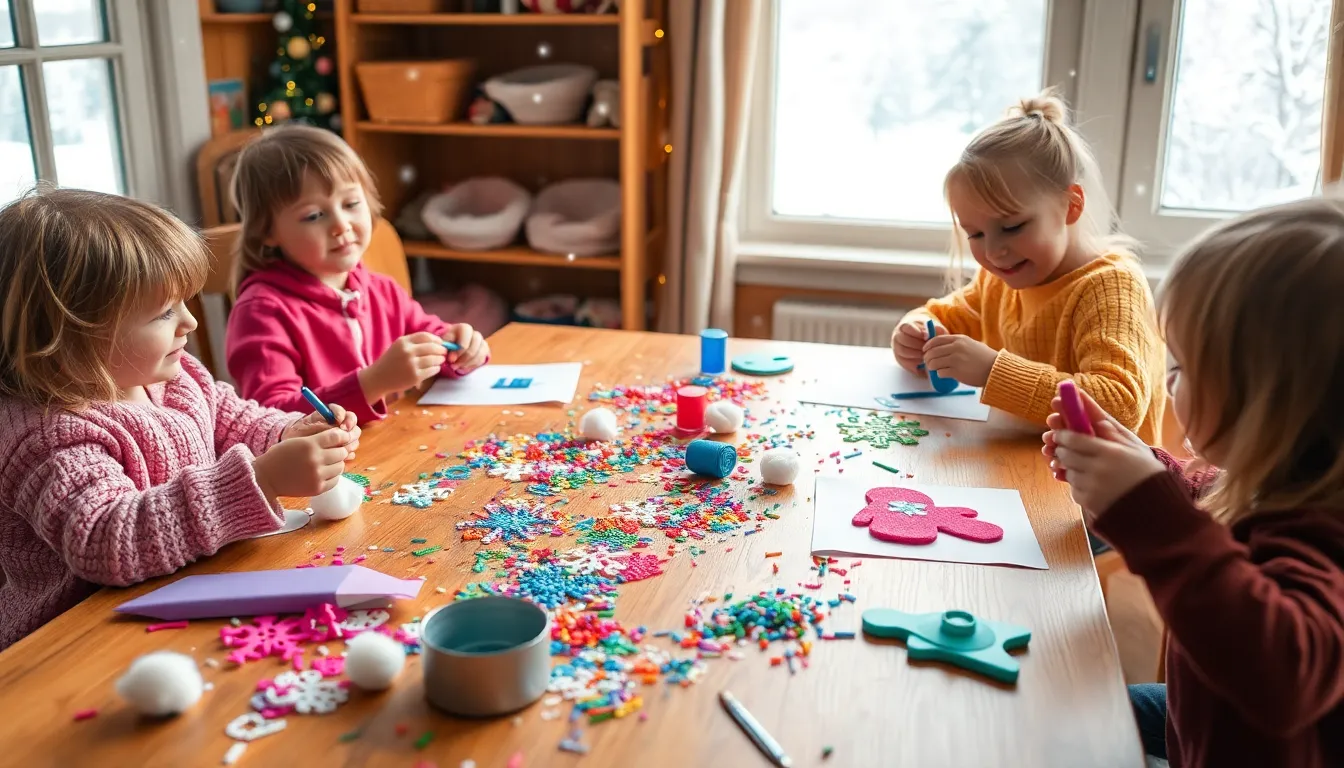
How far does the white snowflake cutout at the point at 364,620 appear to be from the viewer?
3.58ft

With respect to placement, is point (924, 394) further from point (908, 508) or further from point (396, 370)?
point (396, 370)

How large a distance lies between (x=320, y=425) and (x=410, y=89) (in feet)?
5.96

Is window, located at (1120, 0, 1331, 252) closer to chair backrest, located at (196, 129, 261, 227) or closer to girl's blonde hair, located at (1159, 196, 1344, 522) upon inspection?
girl's blonde hair, located at (1159, 196, 1344, 522)

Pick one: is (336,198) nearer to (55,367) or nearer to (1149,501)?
(55,367)

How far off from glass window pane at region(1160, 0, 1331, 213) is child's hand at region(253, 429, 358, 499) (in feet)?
8.13

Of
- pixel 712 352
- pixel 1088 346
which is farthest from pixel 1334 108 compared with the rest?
pixel 712 352

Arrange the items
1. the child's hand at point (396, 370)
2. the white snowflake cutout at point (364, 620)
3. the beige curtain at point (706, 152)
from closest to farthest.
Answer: the white snowflake cutout at point (364, 620) < the child's hand at point (396, 370) < the beige curtain at point (706, 152)

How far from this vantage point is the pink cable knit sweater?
46.0 inches

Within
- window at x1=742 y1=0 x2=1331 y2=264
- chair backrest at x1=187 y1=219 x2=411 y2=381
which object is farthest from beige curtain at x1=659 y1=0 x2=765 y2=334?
chair backrest at x1=187 y1=219 x2=411 y2=381

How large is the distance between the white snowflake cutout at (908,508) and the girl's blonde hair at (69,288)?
89cm

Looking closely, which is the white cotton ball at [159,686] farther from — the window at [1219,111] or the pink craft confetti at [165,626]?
the window at [1219,111]

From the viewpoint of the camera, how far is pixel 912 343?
1919mm

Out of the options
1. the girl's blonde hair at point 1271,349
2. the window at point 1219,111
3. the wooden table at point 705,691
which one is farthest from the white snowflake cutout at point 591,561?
the window at point 1219,111

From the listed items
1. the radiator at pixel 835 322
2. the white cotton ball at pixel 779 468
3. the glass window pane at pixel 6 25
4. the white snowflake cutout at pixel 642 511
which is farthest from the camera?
the radiator at pixel 835 322
